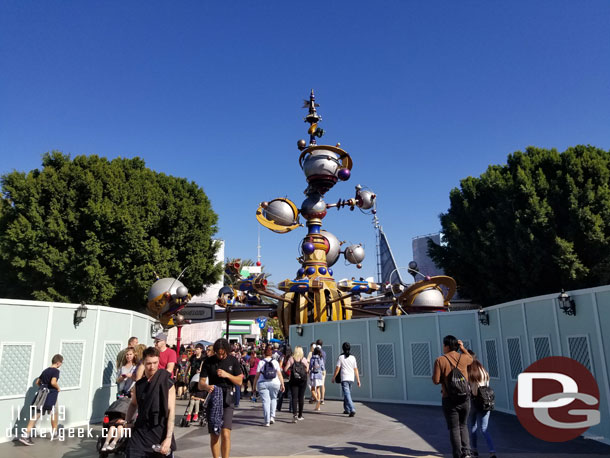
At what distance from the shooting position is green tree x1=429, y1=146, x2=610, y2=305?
2183 centimetres

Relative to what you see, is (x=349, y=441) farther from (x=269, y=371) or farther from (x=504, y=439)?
(x=504, y=439)

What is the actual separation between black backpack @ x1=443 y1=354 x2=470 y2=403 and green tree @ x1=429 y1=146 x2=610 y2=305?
18.5m

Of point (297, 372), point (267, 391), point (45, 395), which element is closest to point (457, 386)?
point (267, 391)

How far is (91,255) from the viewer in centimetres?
2339

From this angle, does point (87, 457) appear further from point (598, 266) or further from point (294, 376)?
point (598, 266)

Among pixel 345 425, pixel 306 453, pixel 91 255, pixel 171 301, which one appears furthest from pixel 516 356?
pixel 91 255

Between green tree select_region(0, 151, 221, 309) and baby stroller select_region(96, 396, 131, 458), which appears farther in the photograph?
green tree select_region(0, 151, 221, 309)

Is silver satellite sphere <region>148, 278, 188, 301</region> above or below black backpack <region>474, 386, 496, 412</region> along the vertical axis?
above

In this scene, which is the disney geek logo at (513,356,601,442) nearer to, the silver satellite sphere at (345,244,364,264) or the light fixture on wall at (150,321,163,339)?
the light fixture on wall at (150,321,163,339)

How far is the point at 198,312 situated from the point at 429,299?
9.66 meters

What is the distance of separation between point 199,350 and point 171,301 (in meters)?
4.26

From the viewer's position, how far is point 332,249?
995 inches

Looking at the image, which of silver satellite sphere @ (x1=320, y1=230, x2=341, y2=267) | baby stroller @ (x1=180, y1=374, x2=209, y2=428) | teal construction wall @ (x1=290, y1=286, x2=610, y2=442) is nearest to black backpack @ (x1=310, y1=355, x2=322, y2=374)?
teal construction wall @ (x1=290, y1=286, x2=610, y2=442)

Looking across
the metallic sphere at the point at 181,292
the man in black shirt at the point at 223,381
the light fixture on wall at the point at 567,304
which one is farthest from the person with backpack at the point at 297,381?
the metallic sphere at the point at 181,292
